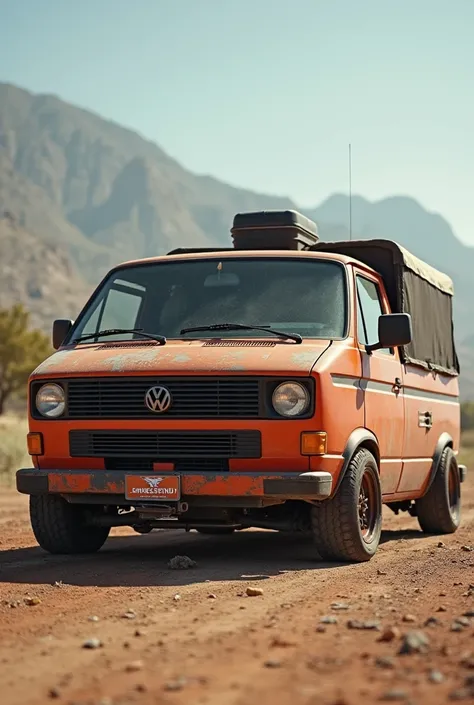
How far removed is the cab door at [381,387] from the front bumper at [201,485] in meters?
1.23

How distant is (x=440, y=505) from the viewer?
10.8 m

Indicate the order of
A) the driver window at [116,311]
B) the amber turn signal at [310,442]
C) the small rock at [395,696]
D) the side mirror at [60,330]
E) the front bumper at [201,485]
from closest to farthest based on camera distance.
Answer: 1. the small rock at [395,696]
2. the front bumper at [201,485]
3. the amber turn signal at [310,442]
4. the driver window at [116,311]
5. the side mirror at [60,330]

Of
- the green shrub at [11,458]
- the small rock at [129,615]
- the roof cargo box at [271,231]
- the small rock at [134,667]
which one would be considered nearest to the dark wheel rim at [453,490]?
the roof cargo box at [271,231]

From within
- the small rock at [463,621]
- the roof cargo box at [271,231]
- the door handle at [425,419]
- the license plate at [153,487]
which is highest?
the roof cargo box at [271,231]

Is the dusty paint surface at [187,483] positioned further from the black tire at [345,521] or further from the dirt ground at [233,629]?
the black tire at [345,521]

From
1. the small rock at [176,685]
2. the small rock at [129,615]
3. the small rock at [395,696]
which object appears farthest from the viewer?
the small rock at [129,615]

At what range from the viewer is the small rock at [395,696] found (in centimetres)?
380

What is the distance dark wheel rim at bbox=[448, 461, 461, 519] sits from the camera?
11.3 m

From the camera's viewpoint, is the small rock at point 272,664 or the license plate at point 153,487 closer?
the small rock at point 272,664

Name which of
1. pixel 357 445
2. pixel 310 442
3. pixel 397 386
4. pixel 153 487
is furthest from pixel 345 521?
pixel 397 386

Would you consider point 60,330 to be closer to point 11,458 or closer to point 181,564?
point 181,564

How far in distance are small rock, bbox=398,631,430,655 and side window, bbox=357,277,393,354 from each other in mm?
3913

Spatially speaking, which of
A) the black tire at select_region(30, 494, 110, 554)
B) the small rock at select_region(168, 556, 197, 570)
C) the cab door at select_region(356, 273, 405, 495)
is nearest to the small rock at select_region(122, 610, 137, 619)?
the small rock at select_region(168, 556, 197, 570)

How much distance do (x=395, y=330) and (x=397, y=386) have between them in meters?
1.00
